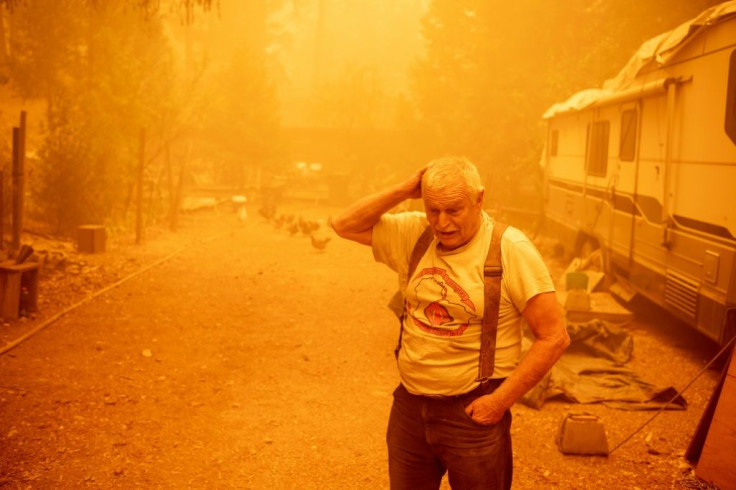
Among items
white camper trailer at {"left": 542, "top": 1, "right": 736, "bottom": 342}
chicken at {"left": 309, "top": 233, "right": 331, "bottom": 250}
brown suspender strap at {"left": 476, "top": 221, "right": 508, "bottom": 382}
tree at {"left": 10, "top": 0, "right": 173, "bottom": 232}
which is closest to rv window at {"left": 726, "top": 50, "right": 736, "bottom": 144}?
white camper trailer at {"left": 542, "top": 1, "right": 736, "bottom": 342}

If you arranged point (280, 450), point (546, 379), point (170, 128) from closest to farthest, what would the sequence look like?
point (280, 450), point (546, 379), point (170, 128)

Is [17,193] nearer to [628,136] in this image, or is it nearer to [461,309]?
[628,136]

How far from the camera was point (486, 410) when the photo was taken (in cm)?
257

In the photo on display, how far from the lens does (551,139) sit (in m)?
14.4

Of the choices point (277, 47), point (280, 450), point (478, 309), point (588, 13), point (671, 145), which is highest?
point (277, 47)

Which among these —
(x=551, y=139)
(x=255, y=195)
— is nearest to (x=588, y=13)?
(x=551, y=139)

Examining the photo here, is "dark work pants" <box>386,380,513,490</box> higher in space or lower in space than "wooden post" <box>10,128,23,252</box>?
lower

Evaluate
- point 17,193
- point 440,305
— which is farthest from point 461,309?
point 17,193

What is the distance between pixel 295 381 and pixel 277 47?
63.7 metres

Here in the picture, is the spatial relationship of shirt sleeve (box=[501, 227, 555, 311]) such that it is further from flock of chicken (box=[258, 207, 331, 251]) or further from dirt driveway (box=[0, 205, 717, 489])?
flock of chicken (box=[258, 207, 331, 251])

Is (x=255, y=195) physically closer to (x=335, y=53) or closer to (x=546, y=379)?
(x=546, y=379)

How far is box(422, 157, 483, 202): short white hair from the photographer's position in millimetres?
2646

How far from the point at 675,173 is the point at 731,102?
1250mm

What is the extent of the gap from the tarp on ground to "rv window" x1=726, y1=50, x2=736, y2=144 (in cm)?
247
